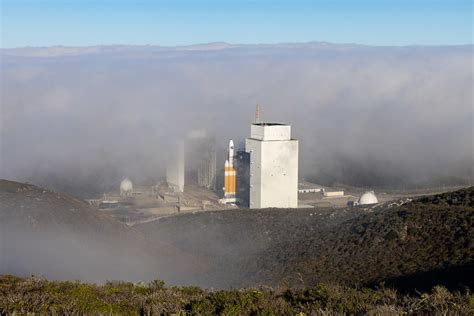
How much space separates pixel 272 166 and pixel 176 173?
15.9 meters

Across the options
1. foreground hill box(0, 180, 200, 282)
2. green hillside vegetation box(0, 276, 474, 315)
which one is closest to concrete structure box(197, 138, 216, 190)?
foreground hill box(0, 180, 200, 282)

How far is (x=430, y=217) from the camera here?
22844mm

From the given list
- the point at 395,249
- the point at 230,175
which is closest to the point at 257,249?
the point at 395,249

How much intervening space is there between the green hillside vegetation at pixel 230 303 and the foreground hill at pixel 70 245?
10009 millimetres

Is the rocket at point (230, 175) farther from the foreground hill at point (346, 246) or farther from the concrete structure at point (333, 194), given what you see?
the foreground hill at point (346, 246)

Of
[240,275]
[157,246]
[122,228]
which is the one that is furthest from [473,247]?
[122,228]

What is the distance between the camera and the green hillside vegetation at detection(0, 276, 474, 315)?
8.25 m

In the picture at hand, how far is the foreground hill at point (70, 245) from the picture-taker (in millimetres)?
20906

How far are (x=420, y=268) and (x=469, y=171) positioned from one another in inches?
2826

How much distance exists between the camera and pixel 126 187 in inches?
2344

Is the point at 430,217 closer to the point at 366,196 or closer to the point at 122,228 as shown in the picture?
the point at 122,228

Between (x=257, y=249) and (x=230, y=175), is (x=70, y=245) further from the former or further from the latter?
(x=230, y=175)

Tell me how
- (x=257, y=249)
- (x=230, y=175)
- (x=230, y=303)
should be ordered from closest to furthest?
(x=230, y=303) → (x=257, y=249) → (x=230, y=175)

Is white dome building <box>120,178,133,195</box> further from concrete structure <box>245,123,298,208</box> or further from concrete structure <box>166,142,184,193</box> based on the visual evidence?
concrete structure <box>245,123,298,208</box>
